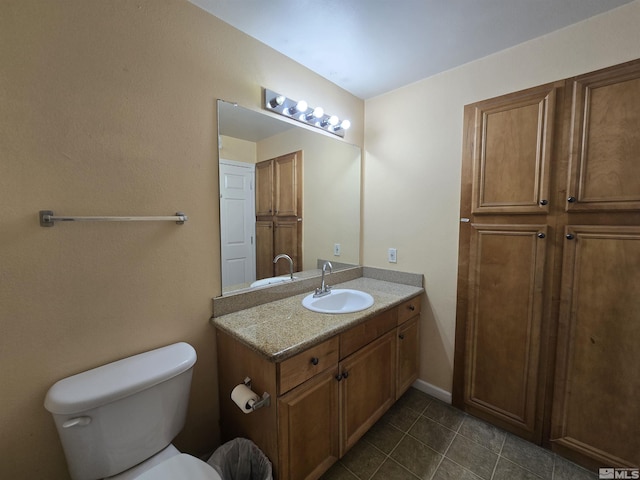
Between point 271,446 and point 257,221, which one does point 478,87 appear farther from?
point 271,446

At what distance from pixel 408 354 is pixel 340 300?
630 mm

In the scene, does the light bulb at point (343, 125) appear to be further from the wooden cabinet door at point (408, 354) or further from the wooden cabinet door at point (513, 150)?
the wooden cabinet door at point (408, 354)

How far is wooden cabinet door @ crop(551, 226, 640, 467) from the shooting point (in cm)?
128

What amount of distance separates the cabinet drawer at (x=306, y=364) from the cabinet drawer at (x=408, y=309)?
2.09 feet

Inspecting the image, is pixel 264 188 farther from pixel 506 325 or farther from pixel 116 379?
pixel 506 325

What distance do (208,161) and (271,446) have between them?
1336 mm

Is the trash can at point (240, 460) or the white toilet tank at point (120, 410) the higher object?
the white toilet tank at point (120, 410)

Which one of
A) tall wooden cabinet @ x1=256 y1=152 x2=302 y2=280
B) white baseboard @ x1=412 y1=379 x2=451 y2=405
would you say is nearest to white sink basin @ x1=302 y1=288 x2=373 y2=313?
tall wooden cabinet @ x1=256 y1=152 x2=302 y2=280

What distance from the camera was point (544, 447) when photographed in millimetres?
1543

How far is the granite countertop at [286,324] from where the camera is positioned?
1106 mm

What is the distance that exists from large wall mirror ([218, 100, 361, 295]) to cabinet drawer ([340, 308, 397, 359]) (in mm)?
599

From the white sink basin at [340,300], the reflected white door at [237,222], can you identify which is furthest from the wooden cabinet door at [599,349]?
the reflected white door at [237,222]

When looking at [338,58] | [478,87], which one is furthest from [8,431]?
[478,87]

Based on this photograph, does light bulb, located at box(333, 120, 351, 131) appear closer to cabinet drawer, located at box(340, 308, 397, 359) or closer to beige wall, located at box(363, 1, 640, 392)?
beige wall, located at box(363, 1, 640, 392)
